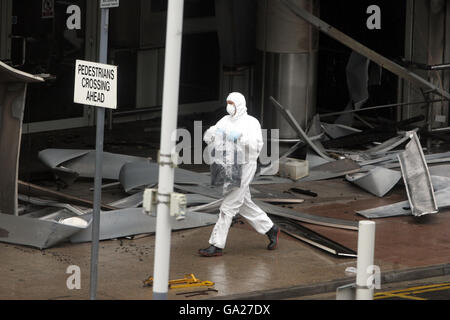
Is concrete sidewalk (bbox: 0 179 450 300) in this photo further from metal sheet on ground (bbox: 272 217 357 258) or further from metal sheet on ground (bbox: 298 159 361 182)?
metal sheet on ground (bbox: 298 159 361 182)

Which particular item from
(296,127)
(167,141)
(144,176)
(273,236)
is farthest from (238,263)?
(296,127)

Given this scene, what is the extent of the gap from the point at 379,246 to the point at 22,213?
15.7ft

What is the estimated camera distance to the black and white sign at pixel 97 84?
10859 millimetres

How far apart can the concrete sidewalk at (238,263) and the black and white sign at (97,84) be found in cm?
220

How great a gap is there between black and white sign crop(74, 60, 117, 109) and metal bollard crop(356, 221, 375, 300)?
2.70 m

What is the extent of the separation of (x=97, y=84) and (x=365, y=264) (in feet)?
10.2

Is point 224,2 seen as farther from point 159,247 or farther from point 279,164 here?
point 159,247

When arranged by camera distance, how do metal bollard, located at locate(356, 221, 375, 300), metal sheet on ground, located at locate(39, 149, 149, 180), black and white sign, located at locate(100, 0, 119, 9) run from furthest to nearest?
metal sheet on ground, located at locate(39, 149, 149, 180), black and white sign, located at locate(100, 0, 119, 9), metal bollard, located at locate(356, 221, 375, 300)

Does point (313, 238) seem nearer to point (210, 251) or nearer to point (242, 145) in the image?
point (210, 251)

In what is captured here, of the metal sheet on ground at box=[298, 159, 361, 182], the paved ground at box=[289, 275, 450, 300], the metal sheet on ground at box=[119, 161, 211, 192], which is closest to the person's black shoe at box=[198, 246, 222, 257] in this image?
the paved ground at box=[289, 275, 450, 300]

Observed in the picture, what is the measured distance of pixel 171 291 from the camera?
39.7ft

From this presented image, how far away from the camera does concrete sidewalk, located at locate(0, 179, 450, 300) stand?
12219 mm

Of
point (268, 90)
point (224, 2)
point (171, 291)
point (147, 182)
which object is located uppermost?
point (224, 2)
